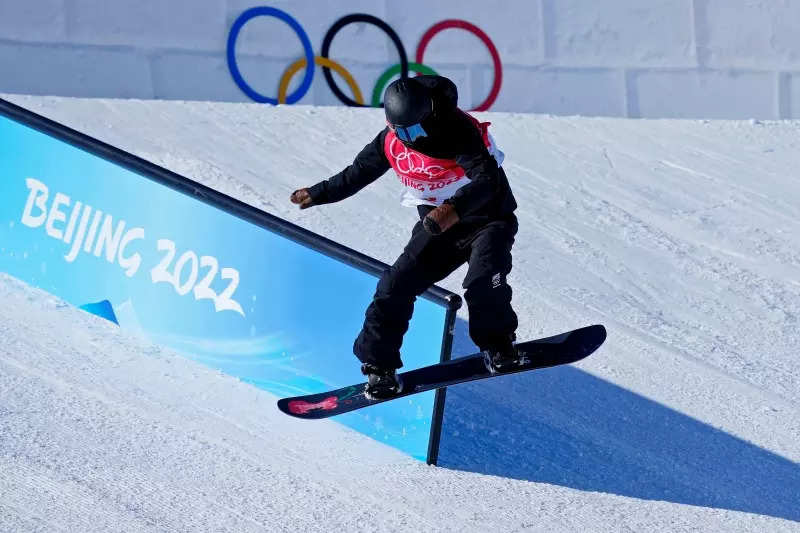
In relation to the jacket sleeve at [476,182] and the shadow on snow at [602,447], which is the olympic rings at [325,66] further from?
the jacket sleeve at [476,182]

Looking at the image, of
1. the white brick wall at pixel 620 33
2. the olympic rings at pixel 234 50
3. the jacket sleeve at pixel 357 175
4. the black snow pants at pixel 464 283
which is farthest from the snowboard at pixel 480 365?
the white brick wall at pixel 620 33

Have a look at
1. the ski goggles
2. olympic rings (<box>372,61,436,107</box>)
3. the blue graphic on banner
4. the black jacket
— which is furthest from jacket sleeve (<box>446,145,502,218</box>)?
olympic rings (<box>372,61,436,107</box>)

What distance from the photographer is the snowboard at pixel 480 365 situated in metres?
4.49

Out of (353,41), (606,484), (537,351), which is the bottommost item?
(606,484)

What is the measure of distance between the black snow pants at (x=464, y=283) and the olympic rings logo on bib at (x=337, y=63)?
600 centimetres

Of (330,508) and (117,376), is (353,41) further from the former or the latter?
(330,508)

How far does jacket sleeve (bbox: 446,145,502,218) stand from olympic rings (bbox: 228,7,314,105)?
621 centimetres

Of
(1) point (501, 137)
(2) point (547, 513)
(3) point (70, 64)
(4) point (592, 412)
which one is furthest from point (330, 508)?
(3) point (70, 64)

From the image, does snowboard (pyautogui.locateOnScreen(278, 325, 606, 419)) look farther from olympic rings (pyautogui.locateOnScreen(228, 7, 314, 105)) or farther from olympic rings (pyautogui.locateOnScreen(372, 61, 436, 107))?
olympic rings (pyautogui.locateOnScreen(372, 61, 436, 107))

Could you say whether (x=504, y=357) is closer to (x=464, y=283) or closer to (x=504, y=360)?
(x=504, y=360)

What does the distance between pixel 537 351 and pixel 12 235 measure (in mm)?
3259

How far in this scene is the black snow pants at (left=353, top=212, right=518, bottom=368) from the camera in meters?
4.21

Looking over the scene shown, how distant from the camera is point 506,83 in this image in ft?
35.6

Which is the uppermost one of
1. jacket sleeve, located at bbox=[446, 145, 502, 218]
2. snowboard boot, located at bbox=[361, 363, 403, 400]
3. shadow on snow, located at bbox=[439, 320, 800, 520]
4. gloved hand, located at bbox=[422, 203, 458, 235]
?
jacket sleeve, located at bbox=[446, 145, 502, 218]
